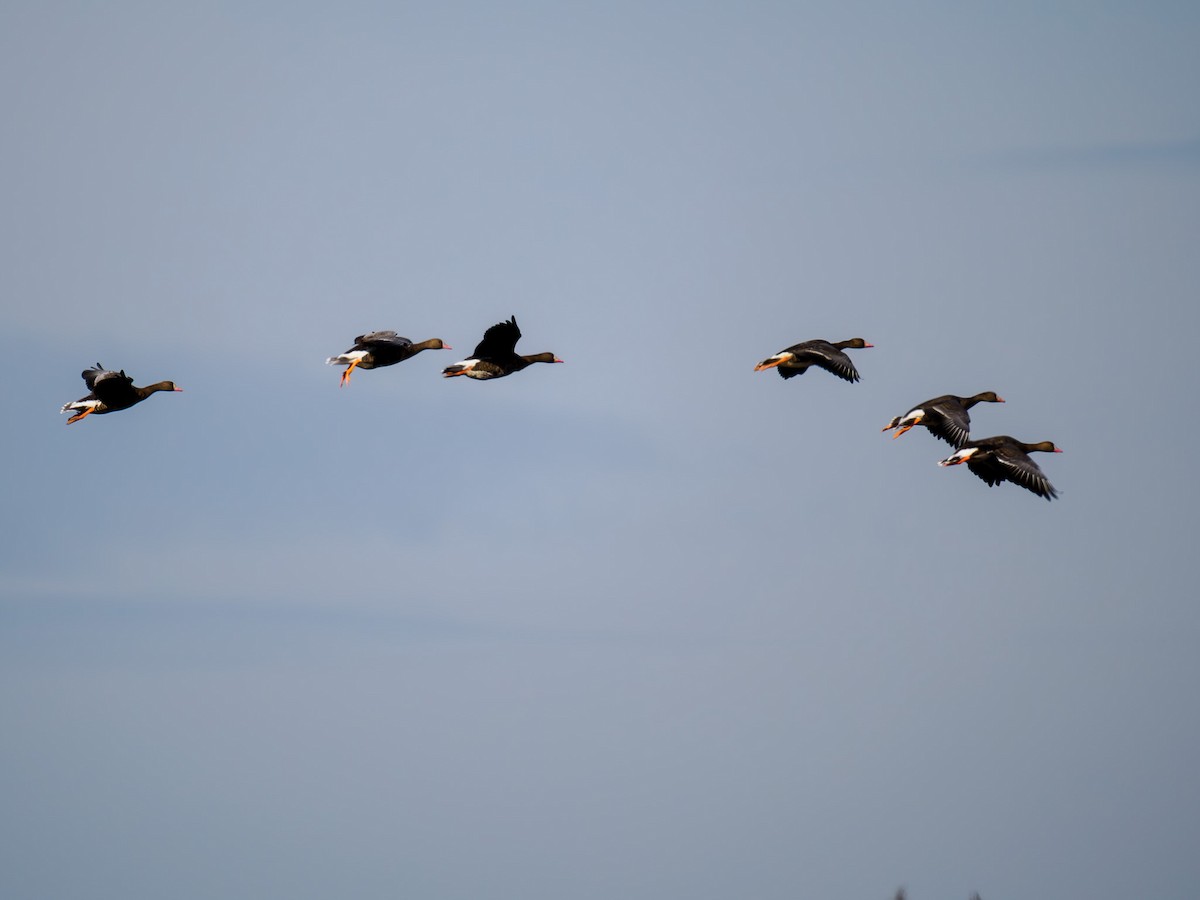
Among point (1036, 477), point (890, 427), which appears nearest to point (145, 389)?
point (890, 427)

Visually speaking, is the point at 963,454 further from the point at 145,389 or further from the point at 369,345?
the point at 145,389

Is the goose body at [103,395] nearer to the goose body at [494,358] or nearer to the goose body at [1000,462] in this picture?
the goose body at [494,358]

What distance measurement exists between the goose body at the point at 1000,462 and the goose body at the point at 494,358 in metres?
11.9

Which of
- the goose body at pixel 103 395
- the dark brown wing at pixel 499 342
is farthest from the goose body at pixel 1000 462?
the goose body at pixel 103 395

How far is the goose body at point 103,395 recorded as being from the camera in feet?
152

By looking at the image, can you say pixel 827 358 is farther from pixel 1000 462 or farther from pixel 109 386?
pixel 109 386

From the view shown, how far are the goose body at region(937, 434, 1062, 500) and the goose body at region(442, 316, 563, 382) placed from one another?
39.0 ft

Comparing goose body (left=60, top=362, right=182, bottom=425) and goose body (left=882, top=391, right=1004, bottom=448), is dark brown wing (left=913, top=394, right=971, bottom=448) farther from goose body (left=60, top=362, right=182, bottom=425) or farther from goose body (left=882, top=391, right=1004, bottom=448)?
goose body (left=60, top=362, right=182, bottom=425)

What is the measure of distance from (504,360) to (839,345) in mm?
9773

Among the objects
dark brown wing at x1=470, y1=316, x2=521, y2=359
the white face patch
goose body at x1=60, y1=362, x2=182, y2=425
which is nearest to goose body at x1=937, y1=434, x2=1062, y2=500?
the white face patch

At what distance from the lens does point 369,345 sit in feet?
157

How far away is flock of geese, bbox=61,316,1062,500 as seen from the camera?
136 feet

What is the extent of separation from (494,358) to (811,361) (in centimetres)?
809

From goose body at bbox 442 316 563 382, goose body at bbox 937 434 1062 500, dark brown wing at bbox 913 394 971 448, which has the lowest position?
goose body at bbox 937 434 1062 500
